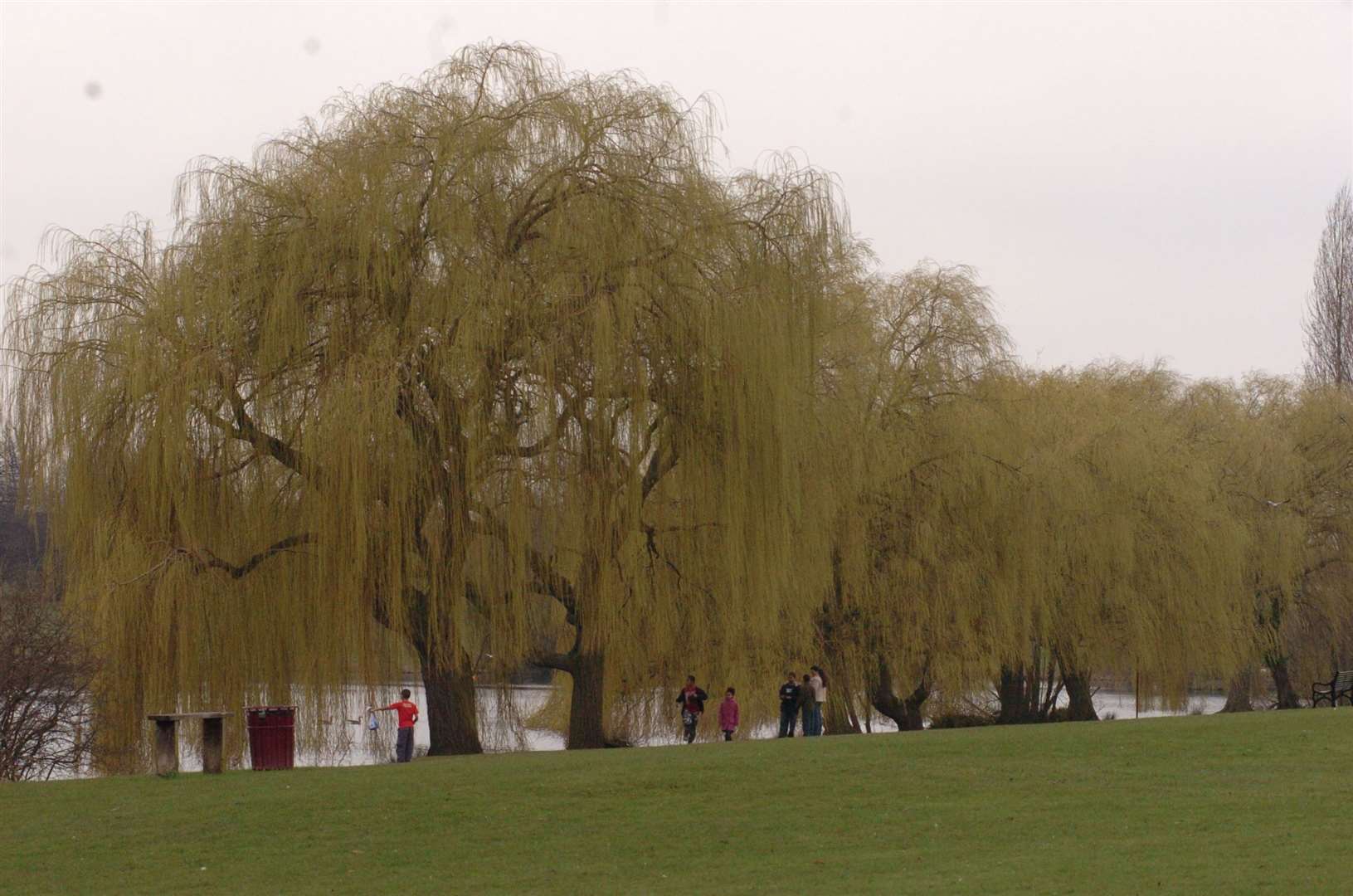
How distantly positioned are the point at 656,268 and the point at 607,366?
1.99 metres

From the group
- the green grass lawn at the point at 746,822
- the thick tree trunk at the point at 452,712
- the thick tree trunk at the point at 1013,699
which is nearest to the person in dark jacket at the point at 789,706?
the thick tree trunk at the point at 452,712

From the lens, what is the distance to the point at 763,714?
3234 cm

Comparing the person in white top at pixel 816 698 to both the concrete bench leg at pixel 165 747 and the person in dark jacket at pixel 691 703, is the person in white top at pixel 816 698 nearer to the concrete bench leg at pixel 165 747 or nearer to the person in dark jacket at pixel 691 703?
the person in dark jacket at pixel 691 703

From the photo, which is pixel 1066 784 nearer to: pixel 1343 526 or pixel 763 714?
pixel 763 714

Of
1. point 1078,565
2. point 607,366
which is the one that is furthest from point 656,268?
point 1078,565

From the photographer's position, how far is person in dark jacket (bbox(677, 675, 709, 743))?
26.5 m

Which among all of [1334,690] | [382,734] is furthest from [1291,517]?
[382,734]

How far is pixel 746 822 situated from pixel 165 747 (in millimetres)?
8109

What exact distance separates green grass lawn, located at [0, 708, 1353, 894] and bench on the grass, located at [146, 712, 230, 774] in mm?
320

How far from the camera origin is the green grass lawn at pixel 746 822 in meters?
13.4

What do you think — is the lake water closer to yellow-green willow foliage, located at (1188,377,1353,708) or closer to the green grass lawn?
the green grass lawn

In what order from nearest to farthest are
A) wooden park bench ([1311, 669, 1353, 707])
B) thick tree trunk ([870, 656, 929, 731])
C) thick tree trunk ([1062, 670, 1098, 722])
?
thick tree trunk ([870, 656, 929, 731]) → wooden park bench ([1311, 669, 1353, 707]) → thick tree trunk ([1062, 670, 1098, 722])

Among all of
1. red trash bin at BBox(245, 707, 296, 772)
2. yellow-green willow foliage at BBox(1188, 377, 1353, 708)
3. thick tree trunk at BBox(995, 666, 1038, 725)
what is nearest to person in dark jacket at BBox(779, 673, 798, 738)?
thick tree trunk at BBox(995, 666, 1038, 725)

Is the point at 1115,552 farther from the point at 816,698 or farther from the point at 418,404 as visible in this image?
the point at 418,404
